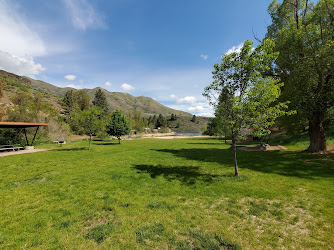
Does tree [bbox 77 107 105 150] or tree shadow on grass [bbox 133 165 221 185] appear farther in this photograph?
tree [bbox 77 107 105 150]

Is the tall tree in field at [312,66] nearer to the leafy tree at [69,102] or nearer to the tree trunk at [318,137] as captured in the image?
the tree trunk at [318,137]

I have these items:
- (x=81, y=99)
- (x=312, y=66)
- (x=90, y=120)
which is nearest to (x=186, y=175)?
(x=312, y=66)

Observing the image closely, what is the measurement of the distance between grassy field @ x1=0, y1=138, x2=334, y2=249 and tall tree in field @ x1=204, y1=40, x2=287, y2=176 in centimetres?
338

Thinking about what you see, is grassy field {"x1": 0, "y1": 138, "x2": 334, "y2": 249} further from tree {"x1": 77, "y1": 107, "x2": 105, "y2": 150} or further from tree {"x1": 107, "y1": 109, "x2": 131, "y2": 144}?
tree {"x1": 107, "y1": 109, "x2": 131, "y2": 144}

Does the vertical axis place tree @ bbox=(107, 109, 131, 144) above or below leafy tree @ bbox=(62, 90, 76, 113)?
below

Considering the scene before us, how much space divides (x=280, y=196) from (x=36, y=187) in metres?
11.8

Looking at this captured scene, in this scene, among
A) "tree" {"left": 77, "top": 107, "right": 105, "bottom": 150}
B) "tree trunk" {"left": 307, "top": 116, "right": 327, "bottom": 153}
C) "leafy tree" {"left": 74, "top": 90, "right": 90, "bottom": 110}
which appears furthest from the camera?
"leafy tree" {"left": 74, "top": 90, "right": 90, "bottom": 110}

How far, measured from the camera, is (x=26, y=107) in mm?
30906

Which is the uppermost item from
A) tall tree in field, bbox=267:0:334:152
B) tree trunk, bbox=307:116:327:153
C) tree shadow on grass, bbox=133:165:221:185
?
tall tree in field, bbox=267:0:334:152

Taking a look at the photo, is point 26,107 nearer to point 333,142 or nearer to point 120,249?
point 120,249

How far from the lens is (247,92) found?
25.6 ft

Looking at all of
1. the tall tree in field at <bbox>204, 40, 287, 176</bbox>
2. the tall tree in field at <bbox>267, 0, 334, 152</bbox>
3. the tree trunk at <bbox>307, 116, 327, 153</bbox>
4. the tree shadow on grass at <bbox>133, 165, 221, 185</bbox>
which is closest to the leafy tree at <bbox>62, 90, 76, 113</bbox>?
the tree shadow on grass at <bbox>133, 165, 221, 185</bbox>

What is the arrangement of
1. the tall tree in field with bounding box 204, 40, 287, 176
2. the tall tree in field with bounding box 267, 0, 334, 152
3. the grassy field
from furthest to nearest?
the tall tree in field with bounding box 267, 0, 334, 152, the tall tree in field with bounding box 204, 40, 287, 176, the grassy field

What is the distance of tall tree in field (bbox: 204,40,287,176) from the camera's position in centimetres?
751
